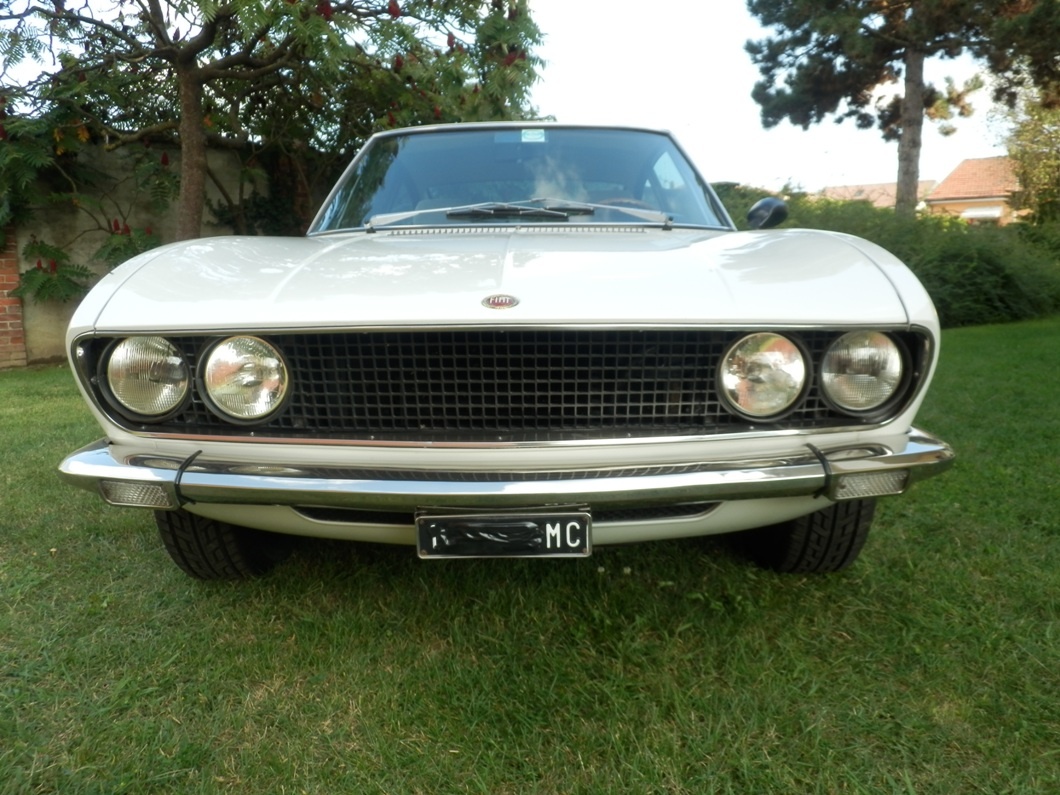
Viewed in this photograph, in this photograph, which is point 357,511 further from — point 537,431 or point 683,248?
point 683,248

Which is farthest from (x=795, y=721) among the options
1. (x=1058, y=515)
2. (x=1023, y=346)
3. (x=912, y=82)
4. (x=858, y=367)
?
(x=912, y=82)

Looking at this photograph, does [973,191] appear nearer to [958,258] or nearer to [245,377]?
[958,258]

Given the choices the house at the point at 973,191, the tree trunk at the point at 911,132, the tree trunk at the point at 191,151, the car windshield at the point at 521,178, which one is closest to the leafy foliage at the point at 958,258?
the tree trunk at the point at 911,132

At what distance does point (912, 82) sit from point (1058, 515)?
11609mm

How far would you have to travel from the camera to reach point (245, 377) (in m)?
1.69

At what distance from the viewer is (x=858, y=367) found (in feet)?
5.53

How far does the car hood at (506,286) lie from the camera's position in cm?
158

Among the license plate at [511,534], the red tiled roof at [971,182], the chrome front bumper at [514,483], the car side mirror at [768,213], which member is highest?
the red tiled roof at [971,182]

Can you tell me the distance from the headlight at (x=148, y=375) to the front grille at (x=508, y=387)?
1.6 inches

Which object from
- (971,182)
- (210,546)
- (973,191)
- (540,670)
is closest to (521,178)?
(210,546)

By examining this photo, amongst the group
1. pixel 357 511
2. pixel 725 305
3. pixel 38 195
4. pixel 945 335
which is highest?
pixel 38 195

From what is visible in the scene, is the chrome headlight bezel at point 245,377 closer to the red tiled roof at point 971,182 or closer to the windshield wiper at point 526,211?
the windshield wiper at point 526,211

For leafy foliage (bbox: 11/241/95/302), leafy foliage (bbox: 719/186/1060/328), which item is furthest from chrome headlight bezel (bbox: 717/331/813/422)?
leafy foliage (bbox: 719/186/1060/328)

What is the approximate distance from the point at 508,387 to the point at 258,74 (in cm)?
599
